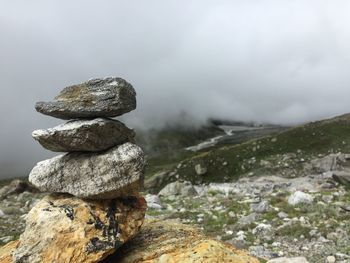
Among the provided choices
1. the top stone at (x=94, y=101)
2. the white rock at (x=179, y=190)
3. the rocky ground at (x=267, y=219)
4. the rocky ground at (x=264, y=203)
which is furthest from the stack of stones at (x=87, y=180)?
the white rock at (x=179, y=190)

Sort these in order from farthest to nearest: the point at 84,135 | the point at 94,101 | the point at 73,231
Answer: the point at 94,101
the point at 84,135
the point at 73,231

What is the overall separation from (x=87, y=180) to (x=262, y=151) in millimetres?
56288

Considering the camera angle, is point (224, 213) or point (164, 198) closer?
point (224, 213)

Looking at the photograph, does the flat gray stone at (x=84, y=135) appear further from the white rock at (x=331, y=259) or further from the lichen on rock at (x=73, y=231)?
the white rock at (x=331, y=259)

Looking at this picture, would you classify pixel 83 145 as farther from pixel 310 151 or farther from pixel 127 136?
pixel 310 151

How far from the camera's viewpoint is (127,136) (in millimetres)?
15109

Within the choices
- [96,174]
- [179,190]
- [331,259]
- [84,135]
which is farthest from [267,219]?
[179,190]

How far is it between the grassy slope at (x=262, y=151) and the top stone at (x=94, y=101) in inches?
1802

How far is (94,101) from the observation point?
14.8 meters

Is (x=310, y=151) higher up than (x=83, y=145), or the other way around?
(x=83, y=145)

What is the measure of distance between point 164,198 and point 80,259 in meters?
26.5

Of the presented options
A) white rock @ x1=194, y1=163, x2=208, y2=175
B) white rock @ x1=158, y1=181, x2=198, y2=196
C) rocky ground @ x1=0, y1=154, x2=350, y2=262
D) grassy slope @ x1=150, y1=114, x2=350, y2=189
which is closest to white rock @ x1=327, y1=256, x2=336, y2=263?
rocky ground @ x1=0, y1=154, x2=350, y2=262

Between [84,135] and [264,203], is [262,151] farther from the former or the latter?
[84,135]

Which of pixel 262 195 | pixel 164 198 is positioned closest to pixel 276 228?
pixel 262 195
